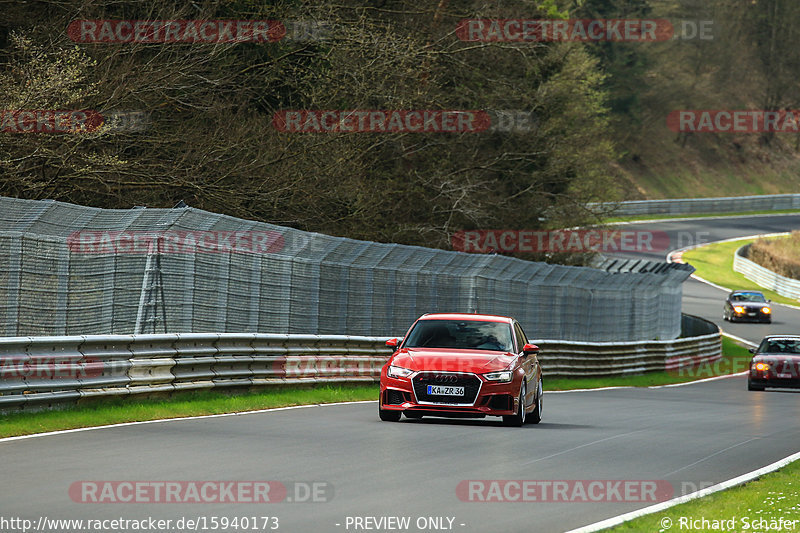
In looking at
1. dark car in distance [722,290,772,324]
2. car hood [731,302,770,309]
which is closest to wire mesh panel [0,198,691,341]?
dark car in distance [722,290,772,324]

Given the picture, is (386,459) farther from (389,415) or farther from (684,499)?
(389,415)

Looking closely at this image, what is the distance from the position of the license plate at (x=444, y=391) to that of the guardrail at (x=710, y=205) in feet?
250

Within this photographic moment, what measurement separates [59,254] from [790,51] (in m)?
113

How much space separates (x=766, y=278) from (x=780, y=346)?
145ft

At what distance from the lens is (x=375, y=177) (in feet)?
120

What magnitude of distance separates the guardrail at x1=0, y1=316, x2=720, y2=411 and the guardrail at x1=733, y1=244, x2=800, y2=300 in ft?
167

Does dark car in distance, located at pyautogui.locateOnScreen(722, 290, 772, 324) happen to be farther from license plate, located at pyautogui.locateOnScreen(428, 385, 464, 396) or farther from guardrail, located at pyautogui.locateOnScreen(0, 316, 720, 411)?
license plate, located at pyautogui.locateOnScreen(428, 385, 464, 396)

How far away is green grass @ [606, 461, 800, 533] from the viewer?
8.38 meters

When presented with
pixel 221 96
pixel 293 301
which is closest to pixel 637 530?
pixel 293 301

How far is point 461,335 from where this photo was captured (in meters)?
16.9

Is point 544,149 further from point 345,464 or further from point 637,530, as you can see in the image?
point 637,530

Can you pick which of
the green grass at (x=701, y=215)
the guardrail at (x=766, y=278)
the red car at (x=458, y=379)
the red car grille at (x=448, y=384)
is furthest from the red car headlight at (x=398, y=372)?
the green grass at (x=701, y=215)

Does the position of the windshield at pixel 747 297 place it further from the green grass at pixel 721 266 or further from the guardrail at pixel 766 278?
the guardrail at pixel 766 278

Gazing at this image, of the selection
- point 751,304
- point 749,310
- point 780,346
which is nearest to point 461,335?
point 780,346
